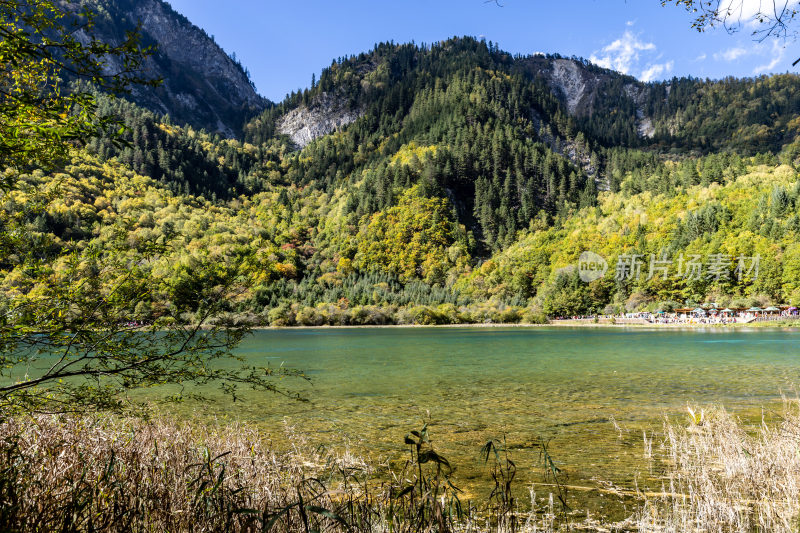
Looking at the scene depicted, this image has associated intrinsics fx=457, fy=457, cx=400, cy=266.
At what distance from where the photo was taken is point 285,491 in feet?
20.9

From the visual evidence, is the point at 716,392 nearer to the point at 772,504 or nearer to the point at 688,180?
the point at 772,504

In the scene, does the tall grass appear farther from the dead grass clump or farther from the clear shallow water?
the dead grass clump

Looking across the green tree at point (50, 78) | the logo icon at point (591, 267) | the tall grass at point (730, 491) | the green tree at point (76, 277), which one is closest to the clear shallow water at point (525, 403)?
the tall grass at point (730, 491)

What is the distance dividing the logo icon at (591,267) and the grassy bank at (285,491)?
481ft

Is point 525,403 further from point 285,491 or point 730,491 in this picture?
point 285,491

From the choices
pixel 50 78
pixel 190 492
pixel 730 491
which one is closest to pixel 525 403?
pixel 730 491

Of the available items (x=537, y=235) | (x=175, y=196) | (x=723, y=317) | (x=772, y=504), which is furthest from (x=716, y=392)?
(x=175, y=196)

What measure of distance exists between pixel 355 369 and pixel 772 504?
101ft

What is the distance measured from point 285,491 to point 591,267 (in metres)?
161

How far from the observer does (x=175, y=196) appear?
19262 centimetres

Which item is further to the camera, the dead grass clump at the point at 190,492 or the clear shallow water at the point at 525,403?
the clear shallow water at the point at 525,403

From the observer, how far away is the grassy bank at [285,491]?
496 cm

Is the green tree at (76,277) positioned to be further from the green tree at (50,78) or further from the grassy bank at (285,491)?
the grassy bank at (285,491)

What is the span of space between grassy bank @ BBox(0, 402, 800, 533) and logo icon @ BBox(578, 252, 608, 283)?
147 m
